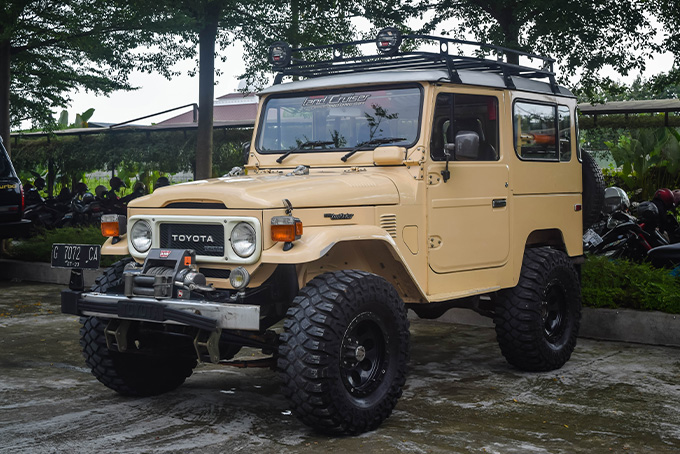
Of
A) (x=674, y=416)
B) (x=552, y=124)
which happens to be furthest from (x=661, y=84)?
(x=674, y=416)

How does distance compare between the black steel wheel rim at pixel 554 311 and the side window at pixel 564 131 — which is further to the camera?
the side window at pixel 564 131

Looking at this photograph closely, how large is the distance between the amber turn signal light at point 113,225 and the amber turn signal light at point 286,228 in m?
1.50

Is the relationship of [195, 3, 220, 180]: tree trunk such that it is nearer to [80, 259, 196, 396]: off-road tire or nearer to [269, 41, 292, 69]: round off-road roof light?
[269, 41, 292, 69]: round off-road roof light

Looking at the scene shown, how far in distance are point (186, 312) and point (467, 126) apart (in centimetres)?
292

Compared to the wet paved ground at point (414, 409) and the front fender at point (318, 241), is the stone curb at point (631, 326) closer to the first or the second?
the wet paved ground at point (414, 409)

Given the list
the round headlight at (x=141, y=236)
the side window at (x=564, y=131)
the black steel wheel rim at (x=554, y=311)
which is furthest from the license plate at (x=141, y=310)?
the side window at (x=564, y=131)

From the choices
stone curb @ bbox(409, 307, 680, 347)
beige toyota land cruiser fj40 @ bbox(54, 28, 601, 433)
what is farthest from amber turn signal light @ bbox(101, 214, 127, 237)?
stone curb @ bbox(409, 307, 680, 347)

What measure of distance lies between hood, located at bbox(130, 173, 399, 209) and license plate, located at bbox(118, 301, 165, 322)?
79 centimetres

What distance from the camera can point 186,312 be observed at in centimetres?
527


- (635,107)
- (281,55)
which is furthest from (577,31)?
(281,55)

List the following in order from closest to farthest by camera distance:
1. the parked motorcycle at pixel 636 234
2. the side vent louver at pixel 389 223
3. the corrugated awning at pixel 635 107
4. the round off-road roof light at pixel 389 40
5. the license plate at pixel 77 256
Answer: the license plate at pixel 77 256 → the side vent louver at pixel 389 223 → the round off-road roof light at pixel 389 40 → the parked motorcycle at pixel 636 234 → the corrugated awning at pixel 635 107

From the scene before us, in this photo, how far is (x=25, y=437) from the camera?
212 inches

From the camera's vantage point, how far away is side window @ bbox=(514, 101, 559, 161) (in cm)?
726

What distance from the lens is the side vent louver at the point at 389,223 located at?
19.7 ft
